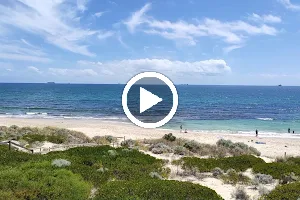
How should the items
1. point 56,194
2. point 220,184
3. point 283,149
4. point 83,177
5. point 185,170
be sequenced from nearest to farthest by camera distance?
point 56,194, point 83,177, point 220,184, point 185,170, point 283,149

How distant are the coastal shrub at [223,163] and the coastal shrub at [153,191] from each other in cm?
596

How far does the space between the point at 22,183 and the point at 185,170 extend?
29.9 feet

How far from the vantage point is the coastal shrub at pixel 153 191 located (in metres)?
10.2

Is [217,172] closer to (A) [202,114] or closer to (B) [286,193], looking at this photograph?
(B) [286,193]

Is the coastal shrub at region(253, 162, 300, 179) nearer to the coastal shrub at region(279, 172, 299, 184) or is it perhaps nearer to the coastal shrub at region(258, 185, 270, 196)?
the coastal shrub at region(279, 172, 299, 184)

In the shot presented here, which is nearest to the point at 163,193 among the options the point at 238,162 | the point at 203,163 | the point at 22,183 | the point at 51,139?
the point at 22,183

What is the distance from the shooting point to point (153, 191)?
10703mm

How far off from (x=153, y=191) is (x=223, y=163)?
874 centimetres

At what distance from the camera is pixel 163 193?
34.8 feet

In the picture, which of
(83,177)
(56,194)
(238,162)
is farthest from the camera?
(238,162)

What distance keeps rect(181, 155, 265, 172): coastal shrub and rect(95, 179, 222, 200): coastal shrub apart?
5955mm

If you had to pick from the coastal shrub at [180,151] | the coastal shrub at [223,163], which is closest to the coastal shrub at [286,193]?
the coastal shrub at [223,163]

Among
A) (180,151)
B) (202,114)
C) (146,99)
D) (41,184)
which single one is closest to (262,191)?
(146,99)

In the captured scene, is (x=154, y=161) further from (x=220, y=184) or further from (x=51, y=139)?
(x=51, y=139)
